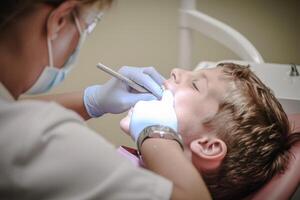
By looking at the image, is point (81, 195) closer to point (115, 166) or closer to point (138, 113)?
point (115, 166)

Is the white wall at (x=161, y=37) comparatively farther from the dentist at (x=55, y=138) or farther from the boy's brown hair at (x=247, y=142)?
the dentist at (x=55, y=138)

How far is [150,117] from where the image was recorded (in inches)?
41.7

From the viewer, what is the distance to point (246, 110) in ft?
3.70

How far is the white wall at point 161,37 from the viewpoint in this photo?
2.08 metres

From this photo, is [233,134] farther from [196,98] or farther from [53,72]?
[53,72]

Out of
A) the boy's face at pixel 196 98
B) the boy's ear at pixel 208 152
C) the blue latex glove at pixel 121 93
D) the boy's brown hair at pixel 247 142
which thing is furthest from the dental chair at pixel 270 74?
the blue latex glove at pixel 121 93

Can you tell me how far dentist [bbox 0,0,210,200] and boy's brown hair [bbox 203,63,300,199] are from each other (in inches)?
8.9

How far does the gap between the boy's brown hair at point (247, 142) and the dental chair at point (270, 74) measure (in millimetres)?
31

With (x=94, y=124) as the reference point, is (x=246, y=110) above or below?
above

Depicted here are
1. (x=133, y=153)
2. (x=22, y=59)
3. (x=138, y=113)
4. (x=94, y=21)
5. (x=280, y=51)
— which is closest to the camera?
(x=22, y=59)

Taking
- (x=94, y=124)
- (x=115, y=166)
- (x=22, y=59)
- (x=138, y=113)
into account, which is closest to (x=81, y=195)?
(x=115, y=166)

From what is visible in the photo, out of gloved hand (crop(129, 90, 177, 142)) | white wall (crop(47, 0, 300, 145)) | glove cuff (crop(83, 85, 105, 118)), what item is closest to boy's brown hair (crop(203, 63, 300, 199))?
gloved hand (crop(129, 90, 177, 142))

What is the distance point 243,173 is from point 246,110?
0.56 ft

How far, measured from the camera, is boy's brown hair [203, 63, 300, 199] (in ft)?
3.61
